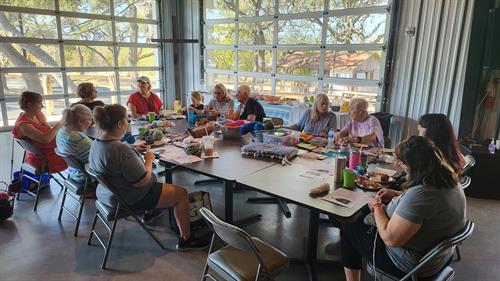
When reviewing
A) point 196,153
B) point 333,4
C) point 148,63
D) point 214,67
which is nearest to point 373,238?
point 196,153

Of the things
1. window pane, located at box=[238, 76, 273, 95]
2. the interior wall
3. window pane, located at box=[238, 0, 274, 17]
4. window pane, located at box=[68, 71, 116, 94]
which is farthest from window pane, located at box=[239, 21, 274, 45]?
window pane, located at box=[68, 71, 116, 94]

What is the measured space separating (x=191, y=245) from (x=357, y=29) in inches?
156

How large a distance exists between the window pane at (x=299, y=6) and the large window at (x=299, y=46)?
0.6 inches

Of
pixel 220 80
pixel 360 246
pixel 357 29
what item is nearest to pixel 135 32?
pixel 220 80

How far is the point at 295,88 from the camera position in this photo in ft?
A: 19.6

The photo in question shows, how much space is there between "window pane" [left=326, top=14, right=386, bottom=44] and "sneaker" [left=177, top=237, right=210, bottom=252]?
374cm

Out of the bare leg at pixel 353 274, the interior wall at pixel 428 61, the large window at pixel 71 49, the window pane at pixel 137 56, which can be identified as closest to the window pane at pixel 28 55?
the large window at pixel 71 49

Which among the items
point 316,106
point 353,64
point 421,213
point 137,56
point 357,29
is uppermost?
point 357,29

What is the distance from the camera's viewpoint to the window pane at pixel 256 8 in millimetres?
6066

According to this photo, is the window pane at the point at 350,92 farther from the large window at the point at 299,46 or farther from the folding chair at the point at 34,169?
the folding chair at the point at 34,169

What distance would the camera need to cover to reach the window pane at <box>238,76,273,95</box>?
637 cm

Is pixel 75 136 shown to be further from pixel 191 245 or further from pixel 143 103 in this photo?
pixel 143 103

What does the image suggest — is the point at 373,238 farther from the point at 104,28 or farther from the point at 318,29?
the point at 104,28

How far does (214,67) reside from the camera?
7.23 m
